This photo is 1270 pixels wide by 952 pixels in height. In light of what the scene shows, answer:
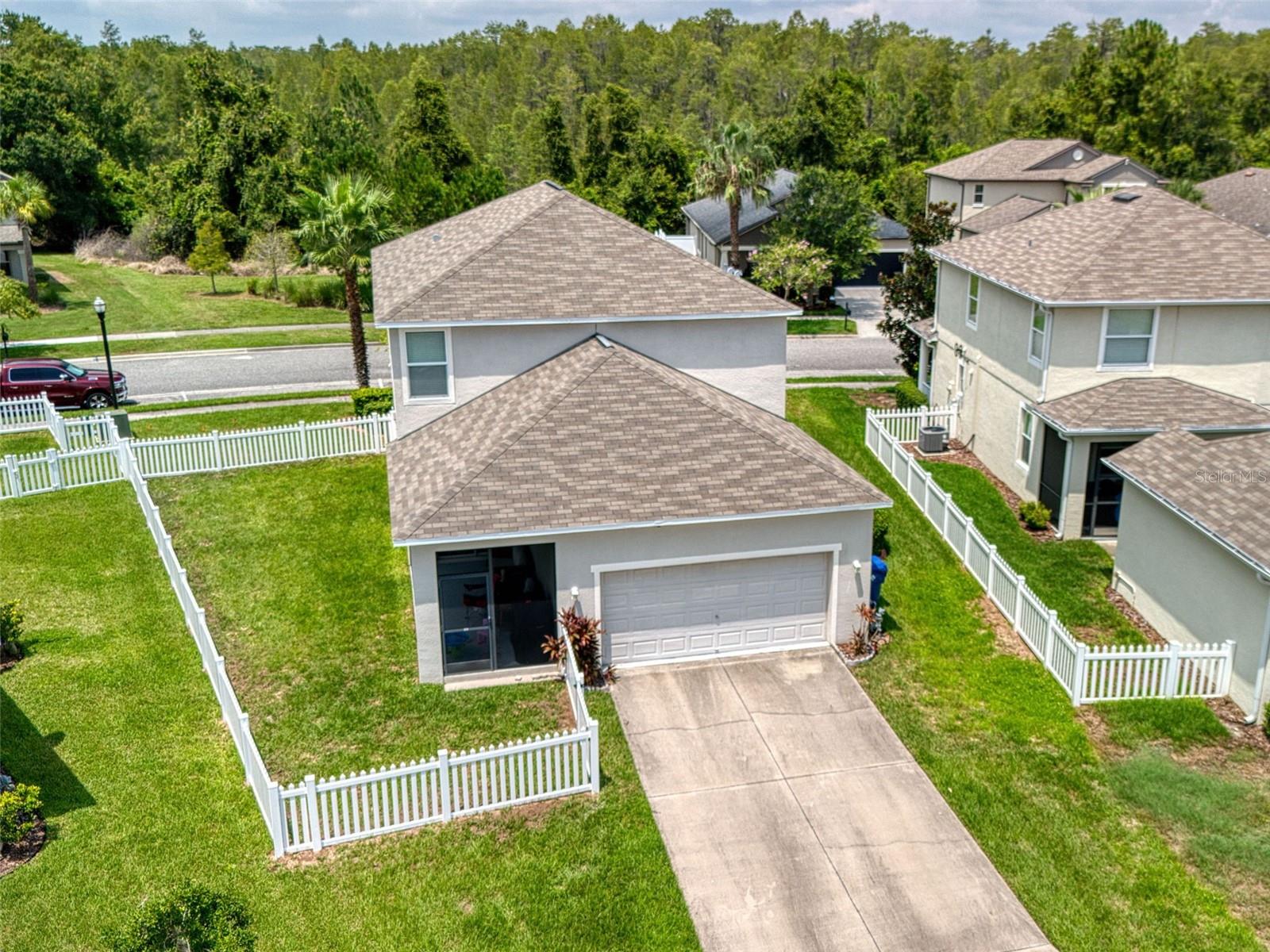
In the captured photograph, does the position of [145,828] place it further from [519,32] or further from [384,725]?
[519,32]

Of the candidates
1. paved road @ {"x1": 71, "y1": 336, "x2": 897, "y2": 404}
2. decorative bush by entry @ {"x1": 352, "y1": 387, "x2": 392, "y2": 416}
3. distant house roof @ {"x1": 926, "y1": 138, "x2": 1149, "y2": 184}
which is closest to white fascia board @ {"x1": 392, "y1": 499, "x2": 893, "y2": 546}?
decorative bush by entry @ {"x1": 352, "y1": 387, "x2": 392, "y2": 416}

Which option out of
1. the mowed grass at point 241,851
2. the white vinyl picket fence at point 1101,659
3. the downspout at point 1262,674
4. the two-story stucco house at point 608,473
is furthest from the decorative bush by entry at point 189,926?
the downspout at point 1262,674

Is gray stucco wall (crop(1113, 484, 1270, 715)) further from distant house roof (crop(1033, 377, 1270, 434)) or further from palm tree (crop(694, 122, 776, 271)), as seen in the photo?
palm tree (crop(694, 122, 776, 271))

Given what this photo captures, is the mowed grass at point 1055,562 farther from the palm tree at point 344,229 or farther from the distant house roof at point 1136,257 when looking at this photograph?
the palm tree at point 344,229

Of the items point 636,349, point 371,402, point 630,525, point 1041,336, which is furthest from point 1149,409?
point 371,402

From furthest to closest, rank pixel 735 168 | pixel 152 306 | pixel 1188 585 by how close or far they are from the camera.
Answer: pixel 152 306 → pixel 735 168 → pixel 1188 585

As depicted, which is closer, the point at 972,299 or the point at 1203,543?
the point at 1203,543

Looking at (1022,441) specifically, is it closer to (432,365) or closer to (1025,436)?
(1025,436)
